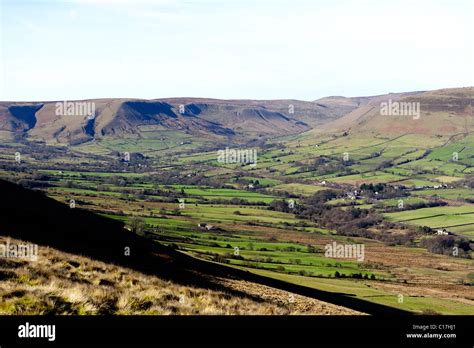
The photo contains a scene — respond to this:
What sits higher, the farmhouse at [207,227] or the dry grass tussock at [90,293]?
the dry grass tussock at [90,293]

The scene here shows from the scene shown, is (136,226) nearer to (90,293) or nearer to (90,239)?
(90,239)

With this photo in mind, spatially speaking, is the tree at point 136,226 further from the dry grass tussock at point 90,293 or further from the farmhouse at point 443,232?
the farmhouse at point 443,232

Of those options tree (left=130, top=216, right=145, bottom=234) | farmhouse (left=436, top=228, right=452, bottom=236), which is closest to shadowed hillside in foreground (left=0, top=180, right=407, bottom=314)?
tree (left=130, top=216, right=145, bottom=234)
